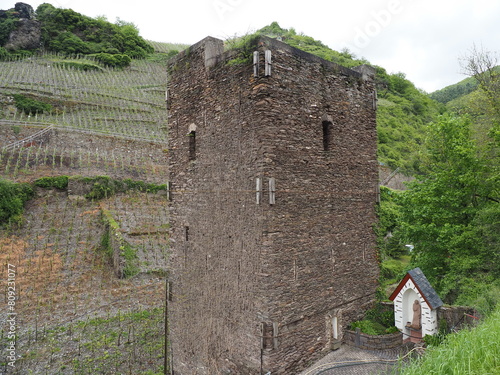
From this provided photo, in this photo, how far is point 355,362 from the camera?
862 cm

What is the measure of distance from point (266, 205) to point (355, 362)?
4.70 m

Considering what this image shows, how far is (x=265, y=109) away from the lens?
7.73 meters

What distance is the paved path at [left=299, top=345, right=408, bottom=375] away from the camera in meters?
8.23

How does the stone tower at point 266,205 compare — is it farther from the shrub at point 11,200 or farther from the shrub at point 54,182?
the shrub at point 54,182

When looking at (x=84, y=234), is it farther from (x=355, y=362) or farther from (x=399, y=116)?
(x=399, y=116)

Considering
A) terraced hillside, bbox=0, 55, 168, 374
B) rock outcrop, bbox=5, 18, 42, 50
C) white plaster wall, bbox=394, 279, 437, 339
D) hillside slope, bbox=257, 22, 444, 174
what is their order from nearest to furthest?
1. white plaster wall, bbox=394, 279, 437, 339
2. terraced hillside, bbox=0, 55, 168, 374
3. hillside slope, bbox=257, 22, 444, 174
4. rock outcrop, bbox=5, 18, 42, 50

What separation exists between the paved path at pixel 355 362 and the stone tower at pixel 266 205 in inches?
10.9

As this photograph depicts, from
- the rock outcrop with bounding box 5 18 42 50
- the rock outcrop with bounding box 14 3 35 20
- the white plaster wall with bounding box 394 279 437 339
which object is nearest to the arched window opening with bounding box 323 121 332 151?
the white plaster wall with bounding box 394 279 437 339

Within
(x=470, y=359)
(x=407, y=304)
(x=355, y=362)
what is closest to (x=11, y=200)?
(x=355, y=362)

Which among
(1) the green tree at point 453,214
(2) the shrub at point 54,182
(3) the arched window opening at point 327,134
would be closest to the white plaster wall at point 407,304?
(1) the green tree at point 453,214

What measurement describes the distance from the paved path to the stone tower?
0.91ft

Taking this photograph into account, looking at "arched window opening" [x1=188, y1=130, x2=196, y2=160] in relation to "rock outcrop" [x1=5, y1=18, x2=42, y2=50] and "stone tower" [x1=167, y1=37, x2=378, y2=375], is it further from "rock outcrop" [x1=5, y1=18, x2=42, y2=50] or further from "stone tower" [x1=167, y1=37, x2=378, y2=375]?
"rock outcrop" [x1=5, y1=18, x2=42, y2=50]

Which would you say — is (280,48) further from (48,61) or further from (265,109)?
(48,61)

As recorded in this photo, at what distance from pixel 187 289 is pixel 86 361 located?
173 inches
